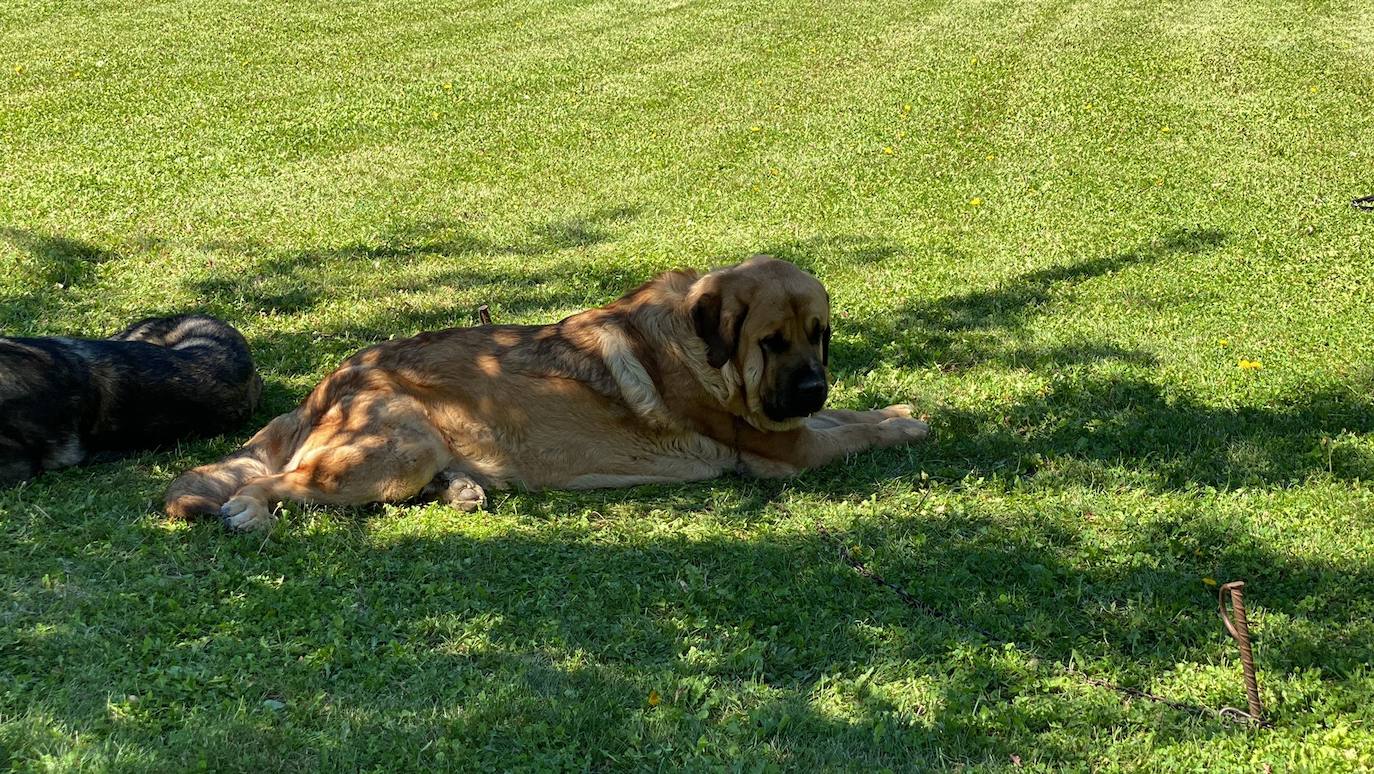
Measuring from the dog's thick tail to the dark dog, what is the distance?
3.23 ft

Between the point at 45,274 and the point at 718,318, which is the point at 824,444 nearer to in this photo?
the point at 718,318

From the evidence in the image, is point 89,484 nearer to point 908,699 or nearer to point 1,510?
point 1,510

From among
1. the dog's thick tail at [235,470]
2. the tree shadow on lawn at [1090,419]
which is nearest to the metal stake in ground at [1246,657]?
the tree shadow on lawn at [1090,419]

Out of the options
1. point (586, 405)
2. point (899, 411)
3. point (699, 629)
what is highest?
point (586, 405)

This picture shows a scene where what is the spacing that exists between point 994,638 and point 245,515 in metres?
3.41

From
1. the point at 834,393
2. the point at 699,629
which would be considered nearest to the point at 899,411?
the point at 834,393

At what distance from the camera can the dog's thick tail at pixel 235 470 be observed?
232 inches

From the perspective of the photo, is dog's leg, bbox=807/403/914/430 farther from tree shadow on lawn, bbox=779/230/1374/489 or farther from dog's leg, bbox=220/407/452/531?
dog's leg, bbox=220/407/452/531

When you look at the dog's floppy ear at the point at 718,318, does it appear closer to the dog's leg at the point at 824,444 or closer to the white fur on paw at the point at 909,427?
the dog's leg at the point at 824,444

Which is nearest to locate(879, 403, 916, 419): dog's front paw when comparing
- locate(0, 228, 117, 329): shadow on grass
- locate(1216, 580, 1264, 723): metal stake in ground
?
locate(1216, 580, 1264, 723): metal stake in ground

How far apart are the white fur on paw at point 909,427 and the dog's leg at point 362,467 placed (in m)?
2.58

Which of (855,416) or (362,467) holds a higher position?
(362,467)

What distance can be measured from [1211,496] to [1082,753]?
8.03ft

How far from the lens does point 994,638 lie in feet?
16.3
